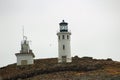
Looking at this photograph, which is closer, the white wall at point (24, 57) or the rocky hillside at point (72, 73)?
the rocky hillside at point (72, 73)

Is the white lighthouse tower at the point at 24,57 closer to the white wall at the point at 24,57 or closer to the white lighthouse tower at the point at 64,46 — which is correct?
the white wall at the point at 24,57

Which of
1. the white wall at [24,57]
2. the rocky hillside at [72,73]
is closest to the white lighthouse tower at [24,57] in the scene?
the white wall at [24,57]

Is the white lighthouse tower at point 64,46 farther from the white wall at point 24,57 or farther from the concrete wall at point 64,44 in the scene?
the white wall at point 24,57

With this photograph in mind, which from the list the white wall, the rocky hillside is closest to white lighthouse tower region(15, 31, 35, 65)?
the white wall

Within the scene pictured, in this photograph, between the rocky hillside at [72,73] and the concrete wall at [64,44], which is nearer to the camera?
the rocky hillside at [72,73]

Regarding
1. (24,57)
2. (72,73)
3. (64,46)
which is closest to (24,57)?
(24,57)

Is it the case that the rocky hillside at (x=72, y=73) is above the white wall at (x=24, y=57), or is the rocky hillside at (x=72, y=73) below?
below

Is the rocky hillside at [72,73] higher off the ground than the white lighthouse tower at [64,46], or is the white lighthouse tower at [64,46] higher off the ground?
the white lighthouse tower at [64,46]

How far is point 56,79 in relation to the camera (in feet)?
155

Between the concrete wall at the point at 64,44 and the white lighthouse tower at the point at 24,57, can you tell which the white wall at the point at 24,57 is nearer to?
the white lighthouse tower at the point at 24,57

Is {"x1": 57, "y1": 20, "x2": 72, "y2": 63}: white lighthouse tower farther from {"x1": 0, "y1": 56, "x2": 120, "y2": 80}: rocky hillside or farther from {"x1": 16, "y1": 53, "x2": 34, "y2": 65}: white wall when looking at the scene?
{"x1": 0, "y1": 56, "x2": 120, "y2": 80}: rocky hillside

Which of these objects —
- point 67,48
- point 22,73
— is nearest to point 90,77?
point 22,73

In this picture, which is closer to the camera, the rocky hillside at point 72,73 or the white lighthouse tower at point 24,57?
the rocky hillside at point 72,73

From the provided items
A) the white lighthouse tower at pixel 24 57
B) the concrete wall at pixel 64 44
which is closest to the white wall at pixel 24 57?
the white lighthouse tower at pixel 24 57
